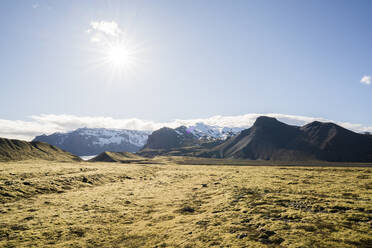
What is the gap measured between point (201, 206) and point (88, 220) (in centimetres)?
1276

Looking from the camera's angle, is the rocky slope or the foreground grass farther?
the rocky slope

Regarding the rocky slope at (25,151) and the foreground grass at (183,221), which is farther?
the rocky slope at (25,151)

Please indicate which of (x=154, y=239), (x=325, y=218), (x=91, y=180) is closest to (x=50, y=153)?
(x=91, y=180)

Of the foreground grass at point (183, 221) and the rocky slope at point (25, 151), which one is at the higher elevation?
the foreground grass at point (183, 221)

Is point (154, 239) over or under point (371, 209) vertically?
under

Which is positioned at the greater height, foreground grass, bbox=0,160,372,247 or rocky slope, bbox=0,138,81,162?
foreground grass, bbox=0,160,372,247

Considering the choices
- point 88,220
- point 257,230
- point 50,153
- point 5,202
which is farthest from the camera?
point 50,153

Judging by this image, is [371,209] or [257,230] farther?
[371,209]

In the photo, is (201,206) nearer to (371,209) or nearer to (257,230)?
(257,230)

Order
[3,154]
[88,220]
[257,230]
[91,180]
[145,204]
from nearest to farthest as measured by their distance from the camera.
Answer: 1. [257,230]
2. [88,220]
3. [145,204]
4. [91,180]
5. [3,154]

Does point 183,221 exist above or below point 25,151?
above

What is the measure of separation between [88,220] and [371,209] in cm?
2672

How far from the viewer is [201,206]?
23.9m

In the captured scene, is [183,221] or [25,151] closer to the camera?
[183,221]
